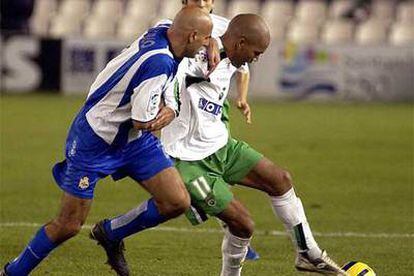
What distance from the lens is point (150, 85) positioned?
768 centimetres

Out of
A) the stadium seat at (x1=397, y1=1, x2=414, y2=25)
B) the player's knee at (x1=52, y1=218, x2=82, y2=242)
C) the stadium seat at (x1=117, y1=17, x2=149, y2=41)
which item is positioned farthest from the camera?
the stadium seat at (x1=397, y1=1, x2=414, y2=25)

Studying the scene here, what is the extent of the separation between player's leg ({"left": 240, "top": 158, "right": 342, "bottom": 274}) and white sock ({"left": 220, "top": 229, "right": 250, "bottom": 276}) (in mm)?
398

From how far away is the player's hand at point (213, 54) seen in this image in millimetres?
8438

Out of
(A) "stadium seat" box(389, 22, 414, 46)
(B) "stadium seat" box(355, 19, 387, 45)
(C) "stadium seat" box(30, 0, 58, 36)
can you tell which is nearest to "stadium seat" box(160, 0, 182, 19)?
(C) "stadium seat" box(30, 0, 58, 36)

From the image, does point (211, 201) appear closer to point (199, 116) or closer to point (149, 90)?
point (199, 116)

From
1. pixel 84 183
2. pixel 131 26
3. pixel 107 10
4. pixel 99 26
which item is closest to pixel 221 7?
pixel 131 26

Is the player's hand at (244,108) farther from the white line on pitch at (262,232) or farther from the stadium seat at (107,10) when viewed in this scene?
the stadium seat at (107,10)

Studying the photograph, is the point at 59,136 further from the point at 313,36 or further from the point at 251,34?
the point at 313,36

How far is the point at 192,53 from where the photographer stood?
26.0ft

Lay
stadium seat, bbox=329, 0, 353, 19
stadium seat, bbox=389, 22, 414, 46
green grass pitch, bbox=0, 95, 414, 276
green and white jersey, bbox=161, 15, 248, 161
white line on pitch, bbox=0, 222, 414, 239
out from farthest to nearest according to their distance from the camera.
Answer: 1. stadium seat, bbox=329, 0, 353, 19
2. stadium seat, bbox=389, 22, 414, 46
3. white line on pitch, bbox=0, 222, 414, 239
4. green grass pitch, bbox=0, 95, 414, 276
5. green and white jersey, bbox=161, 15, 248, 161

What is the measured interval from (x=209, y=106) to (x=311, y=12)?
24.1m

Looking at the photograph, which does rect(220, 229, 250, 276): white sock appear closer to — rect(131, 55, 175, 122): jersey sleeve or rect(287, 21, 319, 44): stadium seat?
rect(131, 55, 175, 122): jersey sleeve

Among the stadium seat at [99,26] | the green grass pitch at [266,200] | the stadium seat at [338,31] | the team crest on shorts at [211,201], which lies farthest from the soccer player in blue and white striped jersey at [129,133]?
the stadium seat at [99,26]

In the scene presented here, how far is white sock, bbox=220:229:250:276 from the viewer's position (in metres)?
8.60
